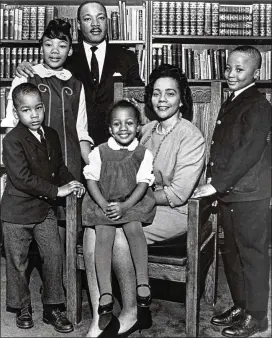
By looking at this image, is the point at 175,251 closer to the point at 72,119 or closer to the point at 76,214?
the point at 76,214

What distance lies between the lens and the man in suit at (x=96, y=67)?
2.90m

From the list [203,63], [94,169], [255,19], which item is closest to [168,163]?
[94,169]

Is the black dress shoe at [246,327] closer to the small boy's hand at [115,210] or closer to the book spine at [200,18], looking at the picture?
the small boy's hand at [115,210]

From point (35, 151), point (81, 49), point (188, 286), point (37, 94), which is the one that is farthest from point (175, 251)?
point (81, 49)

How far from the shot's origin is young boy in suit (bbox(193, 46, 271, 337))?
7.23ft

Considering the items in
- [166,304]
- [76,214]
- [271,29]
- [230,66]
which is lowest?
[166,304]

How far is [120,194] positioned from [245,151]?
0.65 m

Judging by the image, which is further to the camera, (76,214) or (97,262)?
(76,214)

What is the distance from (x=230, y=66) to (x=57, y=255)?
132 cm

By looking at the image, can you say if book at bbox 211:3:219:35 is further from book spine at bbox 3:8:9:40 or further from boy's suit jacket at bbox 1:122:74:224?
boy's suit jacket at bbox 1:122:74:224

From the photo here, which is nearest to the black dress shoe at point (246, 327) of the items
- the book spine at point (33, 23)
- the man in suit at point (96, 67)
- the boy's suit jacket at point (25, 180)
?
the boy's suit jacket at point (25, 180)

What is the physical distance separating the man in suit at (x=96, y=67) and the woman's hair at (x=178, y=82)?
50 cm

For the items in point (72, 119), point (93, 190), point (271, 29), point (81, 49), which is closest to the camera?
point (93, 190)

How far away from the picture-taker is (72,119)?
2.62 m
